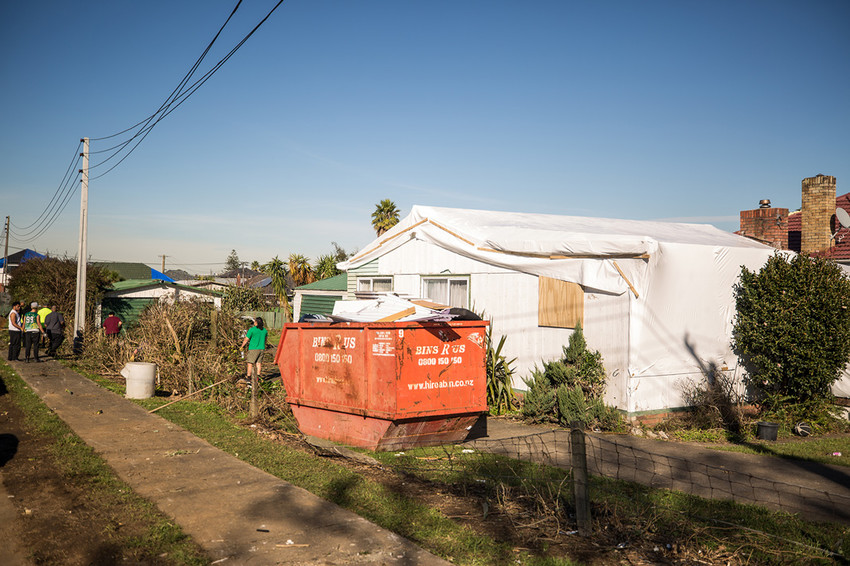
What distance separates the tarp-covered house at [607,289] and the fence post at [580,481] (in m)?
5.26

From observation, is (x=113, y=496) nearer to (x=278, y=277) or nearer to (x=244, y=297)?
(x=244, y=297)

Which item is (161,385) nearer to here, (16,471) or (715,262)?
(16,471)

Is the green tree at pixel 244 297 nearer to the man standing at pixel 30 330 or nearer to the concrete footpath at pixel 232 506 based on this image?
the man standing at pixel 30 330

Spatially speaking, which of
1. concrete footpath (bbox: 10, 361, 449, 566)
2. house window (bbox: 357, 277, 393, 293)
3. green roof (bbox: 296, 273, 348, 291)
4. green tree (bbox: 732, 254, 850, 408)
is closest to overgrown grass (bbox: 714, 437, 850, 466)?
green tree (bbox: 732, 254, 850, 408)

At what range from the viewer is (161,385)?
48.6ft

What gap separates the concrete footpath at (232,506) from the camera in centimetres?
502

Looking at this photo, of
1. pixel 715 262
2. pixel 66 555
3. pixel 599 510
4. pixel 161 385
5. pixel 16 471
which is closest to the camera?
pixel 66 555

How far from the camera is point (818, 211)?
17625 mm

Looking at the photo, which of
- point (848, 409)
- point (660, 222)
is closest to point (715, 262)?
point (848, 409)

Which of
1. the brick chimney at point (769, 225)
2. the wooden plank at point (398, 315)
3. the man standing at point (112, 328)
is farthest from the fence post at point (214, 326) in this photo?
the brick chimney at point (769, 225)

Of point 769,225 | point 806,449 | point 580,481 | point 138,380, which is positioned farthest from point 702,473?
point 769,225

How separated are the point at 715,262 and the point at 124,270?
63263mm

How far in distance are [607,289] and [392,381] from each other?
14.1 ft

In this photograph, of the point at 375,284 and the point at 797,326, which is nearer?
the point at 797,326
